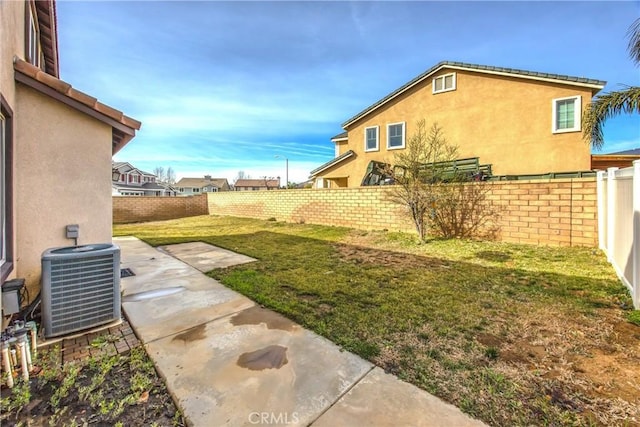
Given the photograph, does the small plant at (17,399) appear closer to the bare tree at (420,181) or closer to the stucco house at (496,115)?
the bare tree at (420,181)

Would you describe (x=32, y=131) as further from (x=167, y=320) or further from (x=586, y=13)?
(x=586, y=13)

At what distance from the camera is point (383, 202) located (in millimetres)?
10570

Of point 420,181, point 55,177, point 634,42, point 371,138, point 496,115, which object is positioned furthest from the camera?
point 371,138

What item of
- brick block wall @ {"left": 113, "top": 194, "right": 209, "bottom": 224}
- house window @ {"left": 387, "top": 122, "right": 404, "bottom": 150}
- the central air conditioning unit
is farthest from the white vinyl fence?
brick block wall @ {"left": 113, "top": 194, "right": 209, "bottom": 224}

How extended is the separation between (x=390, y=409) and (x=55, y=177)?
4.90 metres

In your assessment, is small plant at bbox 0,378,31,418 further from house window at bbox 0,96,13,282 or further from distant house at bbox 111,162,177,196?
distant house at bbox 111,162,177,196

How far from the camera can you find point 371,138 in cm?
1639

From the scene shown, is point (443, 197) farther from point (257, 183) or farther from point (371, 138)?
point (257, 183)

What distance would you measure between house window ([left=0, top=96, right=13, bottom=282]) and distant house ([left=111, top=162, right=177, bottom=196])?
37.2 metres

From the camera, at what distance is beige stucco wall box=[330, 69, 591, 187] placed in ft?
36.7

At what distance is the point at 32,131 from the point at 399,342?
209 inches

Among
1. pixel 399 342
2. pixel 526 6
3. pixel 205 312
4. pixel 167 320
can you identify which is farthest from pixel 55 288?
pixel 526 6

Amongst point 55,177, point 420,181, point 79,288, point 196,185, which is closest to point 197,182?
point 196,185

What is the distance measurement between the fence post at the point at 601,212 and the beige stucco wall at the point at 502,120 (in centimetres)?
606
